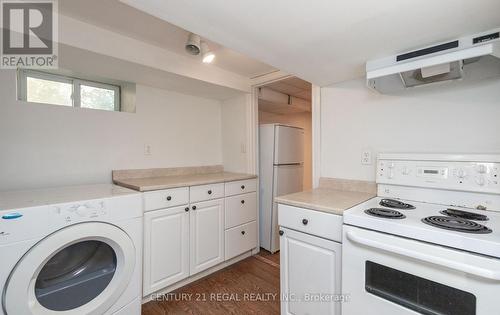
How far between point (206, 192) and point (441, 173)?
5.59 ft

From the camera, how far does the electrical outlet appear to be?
1610 mm

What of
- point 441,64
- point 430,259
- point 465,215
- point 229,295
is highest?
point 441,64

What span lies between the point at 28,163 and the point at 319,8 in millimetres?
2132

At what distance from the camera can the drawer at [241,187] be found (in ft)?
7.49

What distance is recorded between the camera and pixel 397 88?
143 cm

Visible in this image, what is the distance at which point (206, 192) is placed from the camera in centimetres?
207

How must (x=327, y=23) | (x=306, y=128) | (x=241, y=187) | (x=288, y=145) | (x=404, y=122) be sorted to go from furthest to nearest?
(x=306, y=128), (x=288, y=145), (x=241, y=187), (x=404, y=122), (x=327, y=23)

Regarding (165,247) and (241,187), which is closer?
(165,247)

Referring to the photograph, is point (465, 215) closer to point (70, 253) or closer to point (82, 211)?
point (82, 211)

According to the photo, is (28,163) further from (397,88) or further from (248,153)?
(397,88)

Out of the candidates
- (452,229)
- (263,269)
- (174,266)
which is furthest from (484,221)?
(174,266)

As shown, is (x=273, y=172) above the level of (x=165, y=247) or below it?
above

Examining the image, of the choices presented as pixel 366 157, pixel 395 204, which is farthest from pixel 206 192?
pixel 395 204

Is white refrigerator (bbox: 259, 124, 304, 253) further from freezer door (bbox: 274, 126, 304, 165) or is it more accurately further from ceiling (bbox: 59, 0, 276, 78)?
ceiling (bbox: 59, 0, 276, 78)
